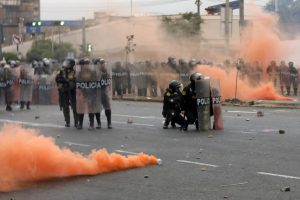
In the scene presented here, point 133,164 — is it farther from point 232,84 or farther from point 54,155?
point 232,84

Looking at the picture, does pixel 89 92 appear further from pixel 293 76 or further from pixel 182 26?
pixel 182 26

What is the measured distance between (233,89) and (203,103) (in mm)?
12451

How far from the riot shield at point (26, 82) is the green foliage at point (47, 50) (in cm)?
4292

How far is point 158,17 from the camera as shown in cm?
4862

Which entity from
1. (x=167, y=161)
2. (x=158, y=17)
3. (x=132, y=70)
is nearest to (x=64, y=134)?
(x=167, y=161)

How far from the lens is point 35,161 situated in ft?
30.8

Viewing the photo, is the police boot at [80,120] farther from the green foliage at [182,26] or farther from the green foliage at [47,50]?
the green foliage at [47,50]

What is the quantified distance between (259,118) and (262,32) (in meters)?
14.3

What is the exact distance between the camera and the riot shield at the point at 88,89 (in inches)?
678

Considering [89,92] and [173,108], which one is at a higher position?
[89,92]

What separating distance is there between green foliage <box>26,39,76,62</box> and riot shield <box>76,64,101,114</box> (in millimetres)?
52749

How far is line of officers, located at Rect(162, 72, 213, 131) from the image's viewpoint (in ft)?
53.5

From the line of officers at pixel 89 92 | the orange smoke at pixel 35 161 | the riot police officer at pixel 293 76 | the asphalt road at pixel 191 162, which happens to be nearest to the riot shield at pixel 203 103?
the asphalt road at pixel 191 162

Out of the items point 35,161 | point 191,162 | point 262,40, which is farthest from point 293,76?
point 35,161
